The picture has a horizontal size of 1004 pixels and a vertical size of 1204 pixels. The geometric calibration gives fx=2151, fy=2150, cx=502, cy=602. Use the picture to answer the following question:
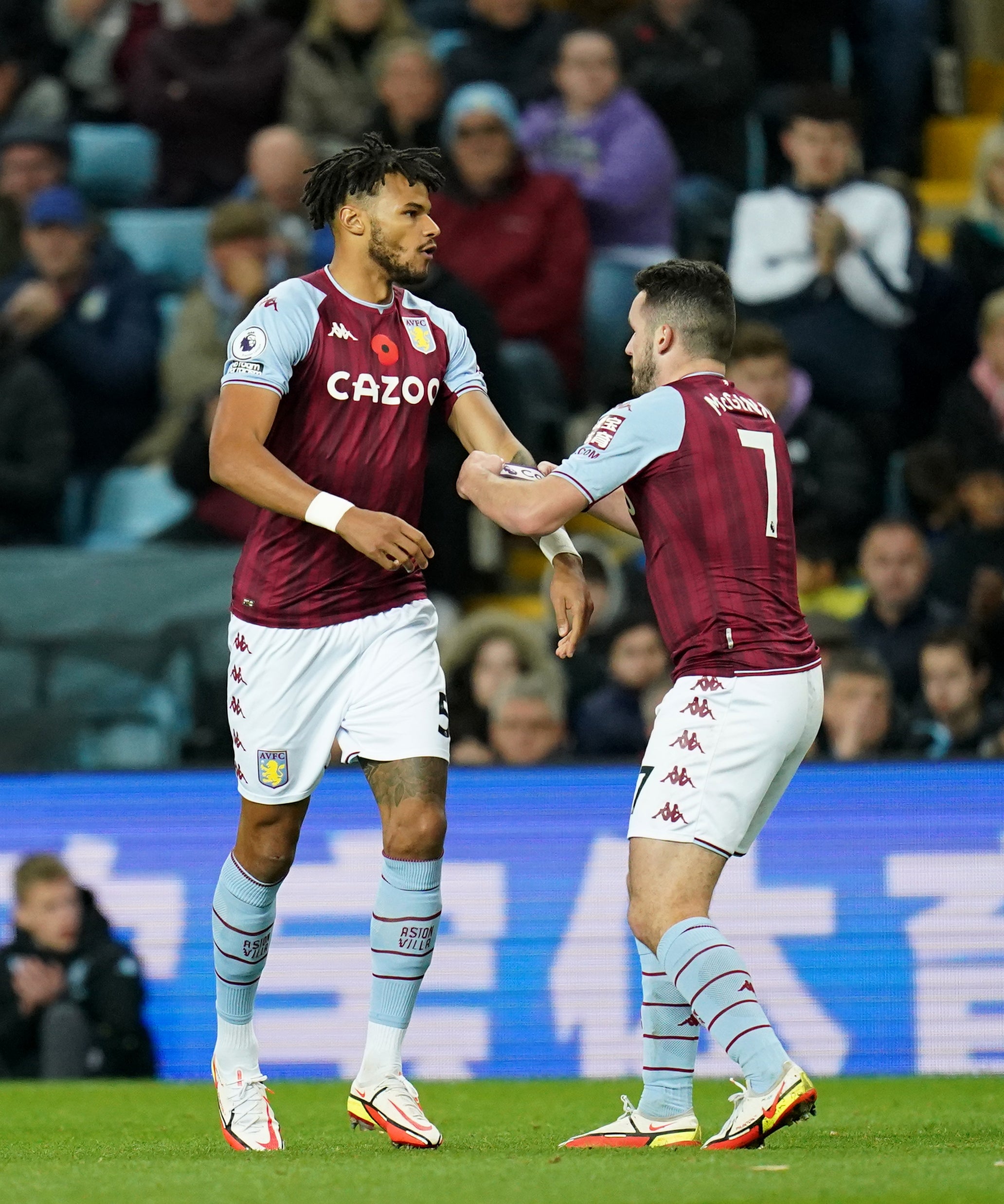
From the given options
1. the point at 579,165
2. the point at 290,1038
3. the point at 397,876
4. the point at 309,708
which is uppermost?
the point at 579,165

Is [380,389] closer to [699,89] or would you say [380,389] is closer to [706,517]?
[706,517]

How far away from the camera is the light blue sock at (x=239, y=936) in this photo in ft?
19.7

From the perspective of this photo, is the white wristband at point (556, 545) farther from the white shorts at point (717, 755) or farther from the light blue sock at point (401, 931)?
the light blue sock at point (401, 931)

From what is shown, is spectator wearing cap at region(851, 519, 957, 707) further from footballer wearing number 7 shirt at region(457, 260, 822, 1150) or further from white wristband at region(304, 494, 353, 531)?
white wristband at region(304, 494, 353, 531)

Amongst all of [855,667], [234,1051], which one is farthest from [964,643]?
[234,1051]

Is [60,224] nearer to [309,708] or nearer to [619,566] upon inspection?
[619,566]

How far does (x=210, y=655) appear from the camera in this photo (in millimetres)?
9422

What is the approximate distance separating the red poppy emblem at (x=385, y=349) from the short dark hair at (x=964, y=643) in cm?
406

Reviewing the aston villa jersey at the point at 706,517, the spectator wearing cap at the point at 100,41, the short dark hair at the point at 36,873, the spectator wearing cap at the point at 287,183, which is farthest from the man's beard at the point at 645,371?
Answer: the spectator wearing cap at the point at 100,41

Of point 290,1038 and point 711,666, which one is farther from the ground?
point 711,666

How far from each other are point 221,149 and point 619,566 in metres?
4.34

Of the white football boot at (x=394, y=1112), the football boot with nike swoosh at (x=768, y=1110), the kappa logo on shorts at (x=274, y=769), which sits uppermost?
the kappa logo on shorts at (x=274, y=769)

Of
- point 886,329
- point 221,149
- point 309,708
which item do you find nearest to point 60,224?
point 221,149

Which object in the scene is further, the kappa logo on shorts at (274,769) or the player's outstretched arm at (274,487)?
the kappa logo on shorts at (274,769)
